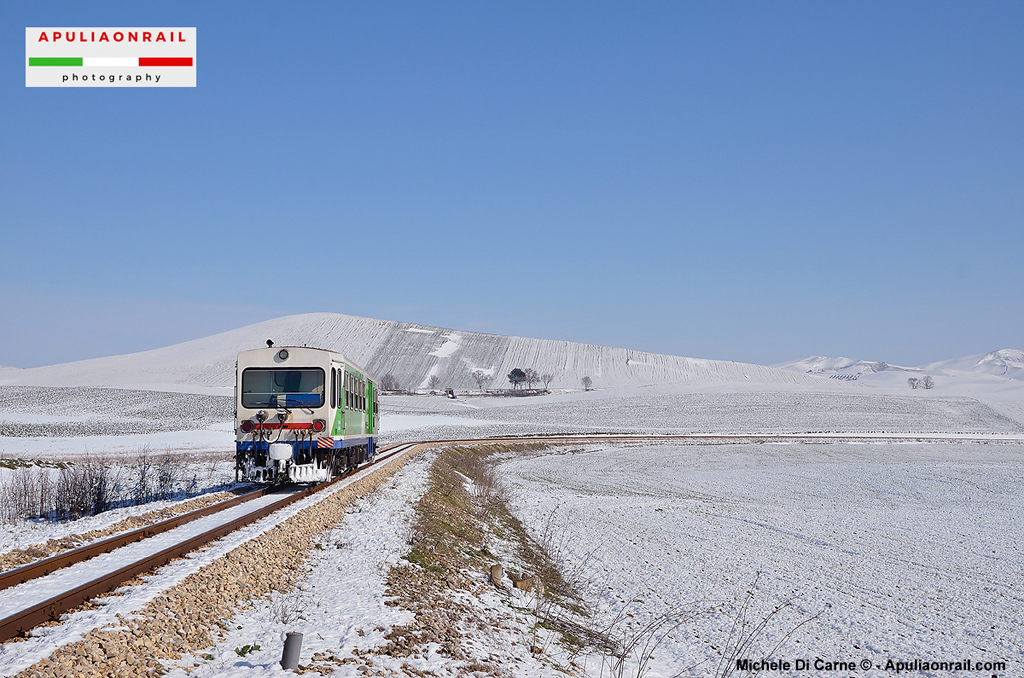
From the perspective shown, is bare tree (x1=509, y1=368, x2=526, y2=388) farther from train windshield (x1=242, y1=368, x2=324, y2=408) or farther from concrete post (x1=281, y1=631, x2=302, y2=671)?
concrete post (x1=281, y1=631, x2=302, y2=671)

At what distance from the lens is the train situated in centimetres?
1967

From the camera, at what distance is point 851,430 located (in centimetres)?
8431

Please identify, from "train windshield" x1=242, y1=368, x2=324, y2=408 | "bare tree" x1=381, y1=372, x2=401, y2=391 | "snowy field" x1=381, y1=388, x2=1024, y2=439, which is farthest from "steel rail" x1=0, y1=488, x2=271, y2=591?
"bare tree" x1=381, y1=372, x2=401, y2=391

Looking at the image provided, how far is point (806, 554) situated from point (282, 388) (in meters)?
14.3

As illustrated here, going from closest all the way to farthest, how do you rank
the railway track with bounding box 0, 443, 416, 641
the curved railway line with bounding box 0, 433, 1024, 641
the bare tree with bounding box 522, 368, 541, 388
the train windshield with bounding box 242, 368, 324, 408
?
the curved railway line with bounding box 0, 433, 1024, 641
the railway track with bounding box 0, 443, 416, 641
the train windshield with bounding box 242, 368, 324, 408
the bare tree with bounding box 522, 368, 541, 388

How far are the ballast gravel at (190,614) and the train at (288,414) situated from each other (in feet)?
22.5

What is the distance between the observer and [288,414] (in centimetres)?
2006

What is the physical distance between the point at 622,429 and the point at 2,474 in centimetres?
6335

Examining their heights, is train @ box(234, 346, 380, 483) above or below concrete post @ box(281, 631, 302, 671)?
above

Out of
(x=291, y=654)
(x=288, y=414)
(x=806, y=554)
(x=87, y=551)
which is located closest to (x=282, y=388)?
(x=288, y=414)

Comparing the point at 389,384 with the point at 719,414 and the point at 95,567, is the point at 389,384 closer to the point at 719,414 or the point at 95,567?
the point at 719,414

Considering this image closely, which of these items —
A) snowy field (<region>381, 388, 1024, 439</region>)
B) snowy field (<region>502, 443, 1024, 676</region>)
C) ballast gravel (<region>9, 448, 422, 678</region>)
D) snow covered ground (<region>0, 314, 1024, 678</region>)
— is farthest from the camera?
snowy field (<region>381, 388, 1024, 439</region>)

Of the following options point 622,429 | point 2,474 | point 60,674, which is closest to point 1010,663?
point 60,674

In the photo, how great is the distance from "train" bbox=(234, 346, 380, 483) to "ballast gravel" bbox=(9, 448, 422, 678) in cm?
687
